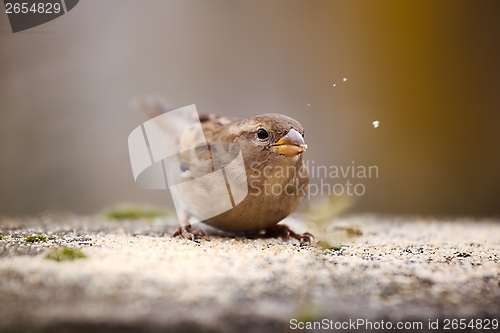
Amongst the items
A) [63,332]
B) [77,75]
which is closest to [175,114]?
[77,75]

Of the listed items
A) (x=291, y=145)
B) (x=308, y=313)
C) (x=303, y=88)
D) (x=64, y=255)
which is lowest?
(x=308, y=313)

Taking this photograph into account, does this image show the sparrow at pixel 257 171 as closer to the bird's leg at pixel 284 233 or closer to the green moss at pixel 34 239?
the bird's leg at pixel 284 233

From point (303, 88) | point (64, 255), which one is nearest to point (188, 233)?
point (64, 255)

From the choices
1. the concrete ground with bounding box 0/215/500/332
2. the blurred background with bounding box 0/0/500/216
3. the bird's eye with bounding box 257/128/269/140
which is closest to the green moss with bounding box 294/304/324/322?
the concrete ground with bounding box 0/215/500/332

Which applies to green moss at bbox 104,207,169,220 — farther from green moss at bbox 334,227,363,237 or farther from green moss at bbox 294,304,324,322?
green moss at bbox 294,304,324,322

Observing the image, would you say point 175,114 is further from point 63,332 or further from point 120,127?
point 63,332

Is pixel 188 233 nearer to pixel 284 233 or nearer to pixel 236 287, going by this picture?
pixel 284 233

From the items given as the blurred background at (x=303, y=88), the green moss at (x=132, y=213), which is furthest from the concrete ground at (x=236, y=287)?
the blurred background at (x=303, y=88)
